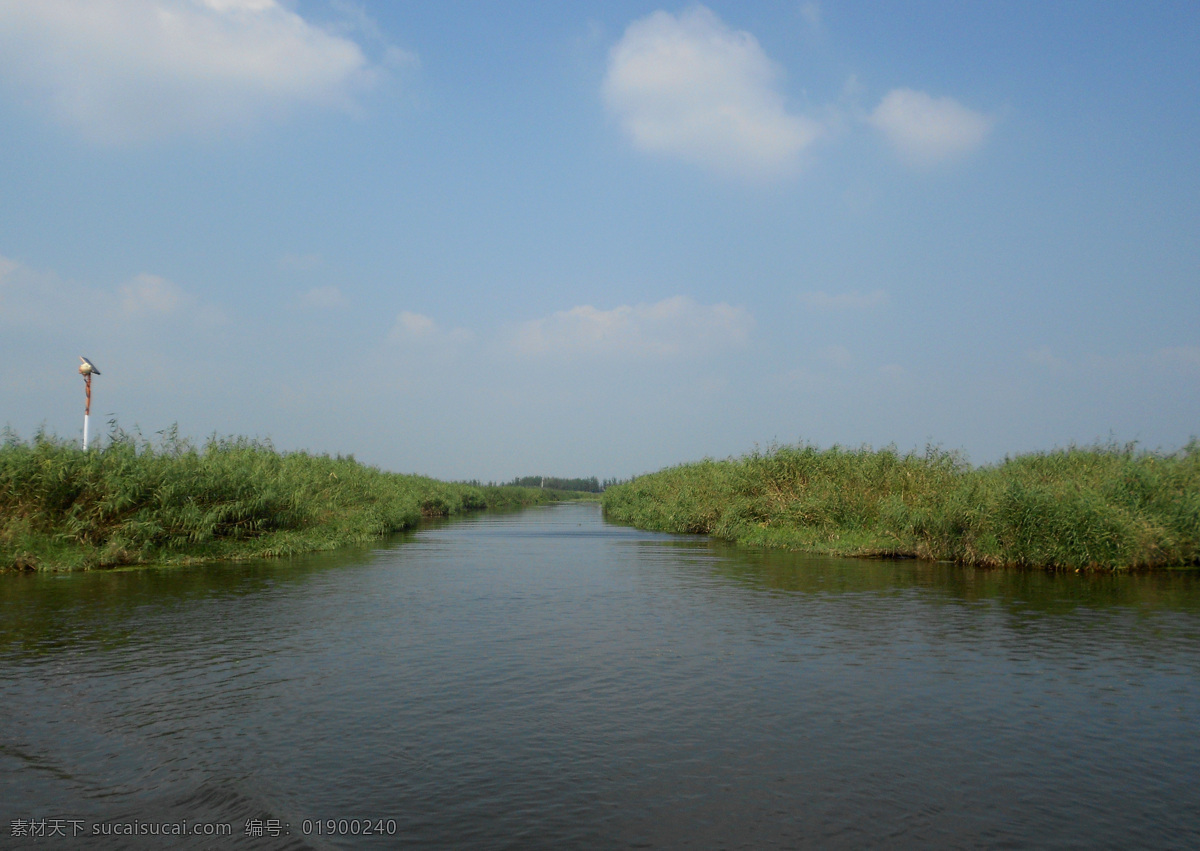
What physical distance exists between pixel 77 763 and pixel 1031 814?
806 cm

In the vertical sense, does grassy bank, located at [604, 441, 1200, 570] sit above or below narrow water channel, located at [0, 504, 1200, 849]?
above

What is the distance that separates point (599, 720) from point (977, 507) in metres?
16.8

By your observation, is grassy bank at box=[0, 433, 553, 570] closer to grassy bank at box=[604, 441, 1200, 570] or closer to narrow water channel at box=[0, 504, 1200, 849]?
narrow water channel at box=[0, 504, 1200, 849]

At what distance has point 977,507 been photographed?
21000mm

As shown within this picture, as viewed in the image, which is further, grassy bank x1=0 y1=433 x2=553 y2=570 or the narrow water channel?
grassy bank x1=0 y1=433 x2=553 y2=570

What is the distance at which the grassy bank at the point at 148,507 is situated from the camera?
19109 mm

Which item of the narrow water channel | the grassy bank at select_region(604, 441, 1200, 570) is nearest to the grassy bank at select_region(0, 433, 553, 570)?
the narrow water channel

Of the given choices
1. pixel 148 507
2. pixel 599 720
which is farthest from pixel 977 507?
pixel 148 507

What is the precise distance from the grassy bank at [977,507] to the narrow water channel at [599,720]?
396 cm

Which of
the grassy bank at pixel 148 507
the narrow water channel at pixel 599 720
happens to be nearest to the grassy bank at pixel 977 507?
the narrow water channel at pixel 599 720

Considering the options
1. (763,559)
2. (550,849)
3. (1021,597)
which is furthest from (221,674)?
(763,559)

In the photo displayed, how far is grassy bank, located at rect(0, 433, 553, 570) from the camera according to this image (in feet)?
62.7

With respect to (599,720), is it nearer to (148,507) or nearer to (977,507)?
(977,507)

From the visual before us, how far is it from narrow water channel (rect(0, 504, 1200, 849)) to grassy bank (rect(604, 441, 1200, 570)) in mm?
3957
